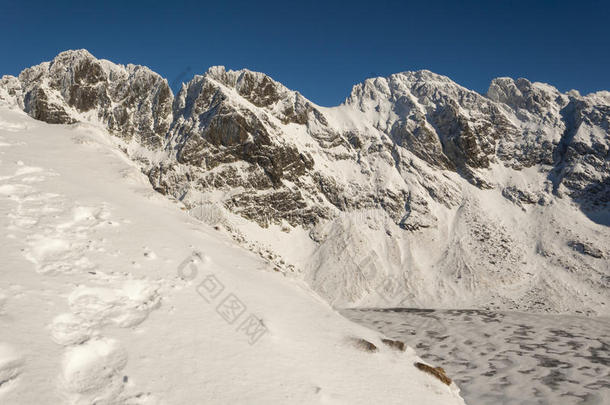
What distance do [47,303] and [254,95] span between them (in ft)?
260

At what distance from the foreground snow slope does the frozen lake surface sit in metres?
6.44

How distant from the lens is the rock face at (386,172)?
168ft

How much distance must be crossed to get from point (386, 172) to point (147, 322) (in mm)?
67600

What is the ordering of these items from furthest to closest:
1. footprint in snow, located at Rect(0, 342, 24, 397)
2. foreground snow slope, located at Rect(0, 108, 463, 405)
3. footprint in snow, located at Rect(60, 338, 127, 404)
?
foreground snow slope, located at Rect(0, 108, 463, 405) → footprint in snow, located at Rect(60, 338, 127, 404) → footprint in snow, located at Rect(0, 342, 24, 397)

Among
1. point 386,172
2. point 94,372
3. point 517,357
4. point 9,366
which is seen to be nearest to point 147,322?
point 94,372

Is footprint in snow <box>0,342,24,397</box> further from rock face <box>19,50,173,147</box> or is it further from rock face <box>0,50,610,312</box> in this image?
rock face <box>19,50,173,147</box>

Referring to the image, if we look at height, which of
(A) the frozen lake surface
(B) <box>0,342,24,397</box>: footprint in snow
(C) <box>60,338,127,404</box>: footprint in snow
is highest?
(A) the frozen lake surface

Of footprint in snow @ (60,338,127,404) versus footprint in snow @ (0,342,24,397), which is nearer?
footprint in snow @ (0,342,24,397)

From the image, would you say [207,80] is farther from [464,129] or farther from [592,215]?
[592,215]

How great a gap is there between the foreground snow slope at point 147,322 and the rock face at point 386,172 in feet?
130

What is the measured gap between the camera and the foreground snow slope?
509cm

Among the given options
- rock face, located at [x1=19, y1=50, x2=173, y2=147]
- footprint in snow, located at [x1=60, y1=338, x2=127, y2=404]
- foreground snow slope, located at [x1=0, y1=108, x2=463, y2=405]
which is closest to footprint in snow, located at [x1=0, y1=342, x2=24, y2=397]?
foreground snow slope, located at [x1=0, y1=108, x2=463, y2=405]

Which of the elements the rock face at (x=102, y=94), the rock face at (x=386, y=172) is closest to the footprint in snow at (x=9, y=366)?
the rock face at (x=386, y=172)

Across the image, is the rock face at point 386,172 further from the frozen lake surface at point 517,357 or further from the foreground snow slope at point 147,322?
the foreground snow slope at point 147,322
